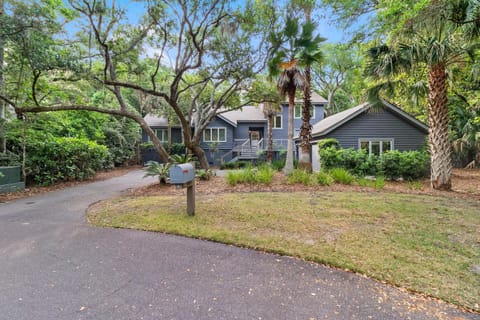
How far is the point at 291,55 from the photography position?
10.7 metres

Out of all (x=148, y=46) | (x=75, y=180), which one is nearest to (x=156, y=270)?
(x=148, y=46)

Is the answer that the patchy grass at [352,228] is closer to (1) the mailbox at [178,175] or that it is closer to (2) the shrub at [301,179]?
(1) the mailbox at [178,175]

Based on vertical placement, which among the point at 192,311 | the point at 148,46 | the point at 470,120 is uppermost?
the point at 148,46

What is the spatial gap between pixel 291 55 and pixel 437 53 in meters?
5.36

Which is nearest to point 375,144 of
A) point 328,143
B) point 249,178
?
point 328,143

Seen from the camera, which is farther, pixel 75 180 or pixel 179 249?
pixel 75 180

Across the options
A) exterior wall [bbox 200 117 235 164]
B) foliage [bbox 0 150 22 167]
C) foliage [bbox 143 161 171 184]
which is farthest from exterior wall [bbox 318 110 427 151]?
foliage [bbox 0 150 22 167]

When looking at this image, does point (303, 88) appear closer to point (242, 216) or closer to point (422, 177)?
point (422, 177)

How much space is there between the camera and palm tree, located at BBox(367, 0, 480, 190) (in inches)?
237

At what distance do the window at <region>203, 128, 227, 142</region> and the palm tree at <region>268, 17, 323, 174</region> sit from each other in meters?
12.2

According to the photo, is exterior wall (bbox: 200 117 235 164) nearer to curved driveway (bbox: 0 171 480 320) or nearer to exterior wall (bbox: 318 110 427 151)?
exterior wall (bbox: 318 110 427 151)

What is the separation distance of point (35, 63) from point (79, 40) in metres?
3.57

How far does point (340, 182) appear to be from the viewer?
377 inches

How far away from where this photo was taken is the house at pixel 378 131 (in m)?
13.7
